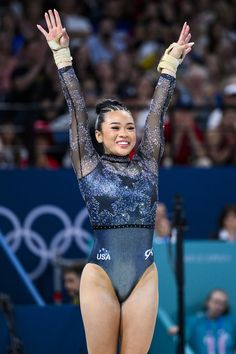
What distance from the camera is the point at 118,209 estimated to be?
584 centimetres

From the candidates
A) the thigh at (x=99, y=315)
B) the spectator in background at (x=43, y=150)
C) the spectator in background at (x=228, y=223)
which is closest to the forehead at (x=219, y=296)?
the spectator in background at (x=228, y=223)

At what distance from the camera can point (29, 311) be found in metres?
7.93

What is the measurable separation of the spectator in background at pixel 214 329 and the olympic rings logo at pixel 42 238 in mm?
1751

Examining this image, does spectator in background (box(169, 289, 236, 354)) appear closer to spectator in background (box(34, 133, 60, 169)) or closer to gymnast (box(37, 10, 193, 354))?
spectator in background (box(34, 133, 60, 169))

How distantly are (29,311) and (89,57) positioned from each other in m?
4.85

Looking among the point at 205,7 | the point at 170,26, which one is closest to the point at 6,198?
the point at 170,26

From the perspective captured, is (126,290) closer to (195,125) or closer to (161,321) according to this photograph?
(161,321)

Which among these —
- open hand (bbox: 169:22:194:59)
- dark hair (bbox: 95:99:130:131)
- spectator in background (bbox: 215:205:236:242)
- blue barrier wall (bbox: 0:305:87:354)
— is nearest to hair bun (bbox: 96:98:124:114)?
dark hair (bbox: 95:99:130:131)

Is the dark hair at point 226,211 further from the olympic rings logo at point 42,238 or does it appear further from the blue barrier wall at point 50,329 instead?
the blue barrier wall at point 50,329

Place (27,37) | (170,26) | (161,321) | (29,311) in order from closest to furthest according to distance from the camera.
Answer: (29,311) → (161,321) → (27,37) → (170,26)

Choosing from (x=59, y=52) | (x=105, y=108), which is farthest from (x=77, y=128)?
(x=59, y=52)

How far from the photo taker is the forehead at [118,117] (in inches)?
238

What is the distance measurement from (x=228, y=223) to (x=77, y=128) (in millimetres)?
4395

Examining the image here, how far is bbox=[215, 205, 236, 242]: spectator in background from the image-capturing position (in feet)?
33.2
